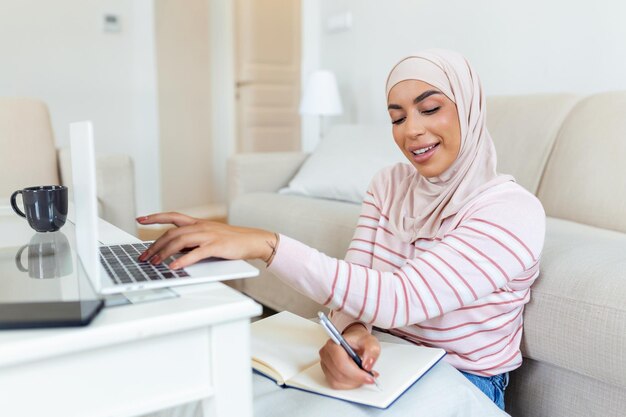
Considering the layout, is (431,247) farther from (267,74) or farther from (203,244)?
(267,74)

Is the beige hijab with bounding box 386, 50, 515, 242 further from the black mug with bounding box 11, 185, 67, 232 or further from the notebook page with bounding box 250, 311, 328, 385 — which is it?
the black mug with bounding box 11, 185, 67, 232

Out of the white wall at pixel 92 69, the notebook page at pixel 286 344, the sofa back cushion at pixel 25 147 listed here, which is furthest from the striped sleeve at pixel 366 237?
the white wall at pixel 92 69

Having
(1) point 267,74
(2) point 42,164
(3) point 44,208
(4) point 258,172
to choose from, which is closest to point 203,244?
(3) point 44,208

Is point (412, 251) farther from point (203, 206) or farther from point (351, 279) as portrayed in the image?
point (203, 206)

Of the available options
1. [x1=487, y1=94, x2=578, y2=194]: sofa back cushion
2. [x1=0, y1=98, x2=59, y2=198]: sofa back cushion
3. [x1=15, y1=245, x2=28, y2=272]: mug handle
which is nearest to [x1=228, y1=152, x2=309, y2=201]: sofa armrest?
[x1=0, y1=98, x2=59, y2=198]: sofa back cushion

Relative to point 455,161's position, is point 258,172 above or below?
below

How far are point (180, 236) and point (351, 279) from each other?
0.82ft

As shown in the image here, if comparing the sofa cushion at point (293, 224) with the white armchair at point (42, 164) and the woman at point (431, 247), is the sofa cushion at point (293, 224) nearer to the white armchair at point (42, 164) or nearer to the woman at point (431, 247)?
the white armchair at point (42, 164)

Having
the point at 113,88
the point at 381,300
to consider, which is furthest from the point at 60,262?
the point at 113,88

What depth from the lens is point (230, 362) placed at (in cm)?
56

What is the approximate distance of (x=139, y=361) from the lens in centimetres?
51

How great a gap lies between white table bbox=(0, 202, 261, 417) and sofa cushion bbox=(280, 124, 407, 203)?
1570 millimetres

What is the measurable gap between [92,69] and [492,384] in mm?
3242

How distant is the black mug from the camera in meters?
0.94
